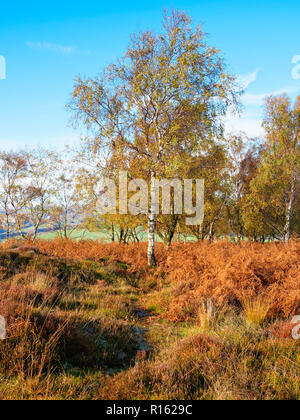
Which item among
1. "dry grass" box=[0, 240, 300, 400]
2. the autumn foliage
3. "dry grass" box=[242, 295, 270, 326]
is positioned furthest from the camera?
the autumn foliage

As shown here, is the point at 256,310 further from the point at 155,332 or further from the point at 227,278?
the point at 155,332

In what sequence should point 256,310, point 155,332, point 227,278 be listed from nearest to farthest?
point 155,332 → point 256,310 → point 227,278

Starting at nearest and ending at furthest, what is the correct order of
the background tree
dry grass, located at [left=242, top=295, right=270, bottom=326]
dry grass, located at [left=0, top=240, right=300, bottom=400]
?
dry grass, located at [left=0, top=240, right=300, bottom=400] < dry grass, located at [left=242, top=295, right=270, bottom=326] < the background tree

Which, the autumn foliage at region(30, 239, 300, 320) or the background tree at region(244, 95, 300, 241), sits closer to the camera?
the autumn foliage at region(30, 239, 300, 320)

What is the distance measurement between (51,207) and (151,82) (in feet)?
53.9

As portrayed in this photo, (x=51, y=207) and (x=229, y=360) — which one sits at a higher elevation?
(x=51, y=207)

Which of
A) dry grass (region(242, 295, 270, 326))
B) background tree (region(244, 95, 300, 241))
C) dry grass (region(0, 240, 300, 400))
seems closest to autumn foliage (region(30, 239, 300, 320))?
dry grass (region(0, 240, 300, 400))

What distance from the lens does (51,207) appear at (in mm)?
24312

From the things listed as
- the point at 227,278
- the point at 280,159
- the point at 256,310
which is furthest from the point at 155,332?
the point at 280,159

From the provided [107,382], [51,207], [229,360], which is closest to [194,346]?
[229,360]

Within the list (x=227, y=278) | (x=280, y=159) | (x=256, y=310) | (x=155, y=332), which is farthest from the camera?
(x=280, y=159)

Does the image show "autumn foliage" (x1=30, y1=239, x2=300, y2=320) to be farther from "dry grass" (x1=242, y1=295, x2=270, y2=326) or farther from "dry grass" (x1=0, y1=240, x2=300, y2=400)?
"dry grass" (x1=242, y1=295, x2=270, y2=326)

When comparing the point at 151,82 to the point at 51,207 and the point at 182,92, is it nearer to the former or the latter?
the point at 182,92

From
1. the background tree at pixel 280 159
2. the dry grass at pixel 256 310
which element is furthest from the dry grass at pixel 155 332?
the background tree at pixel 280 159
